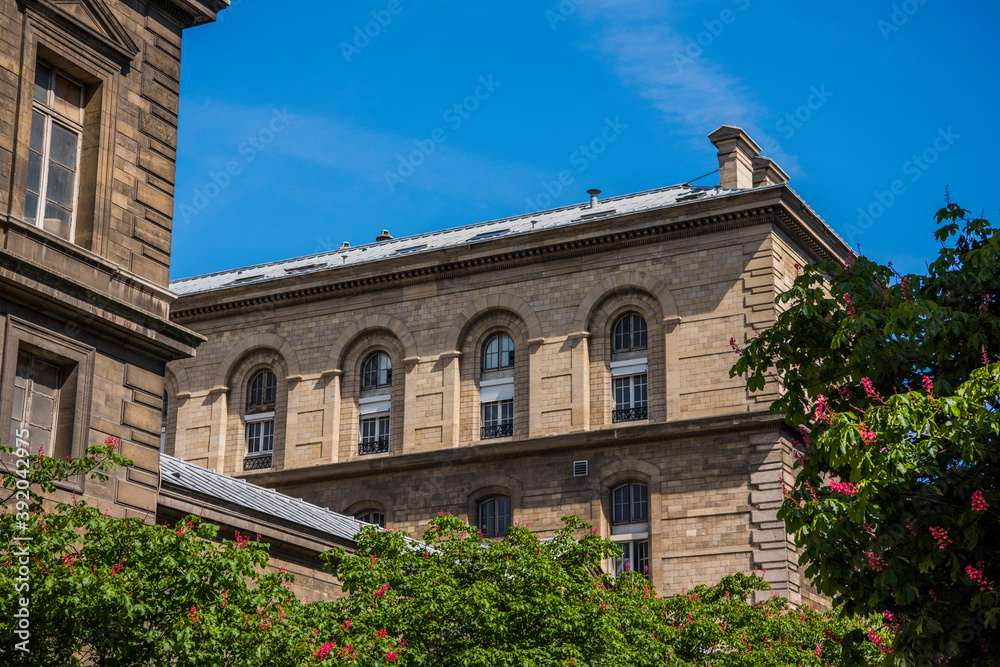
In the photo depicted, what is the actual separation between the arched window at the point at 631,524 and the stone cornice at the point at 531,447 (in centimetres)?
150

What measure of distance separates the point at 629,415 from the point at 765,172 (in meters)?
10.1

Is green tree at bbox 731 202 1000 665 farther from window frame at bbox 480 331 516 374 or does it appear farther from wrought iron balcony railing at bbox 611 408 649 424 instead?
window frame at bbox 480 331 516 374

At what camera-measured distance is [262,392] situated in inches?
2010

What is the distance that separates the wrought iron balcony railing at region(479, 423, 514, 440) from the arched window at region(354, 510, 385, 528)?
14.0 feet

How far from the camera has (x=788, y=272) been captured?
44.8 meters

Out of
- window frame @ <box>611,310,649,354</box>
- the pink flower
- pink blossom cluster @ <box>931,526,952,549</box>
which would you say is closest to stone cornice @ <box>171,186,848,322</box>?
window frame @ <box>611,310,649,354</box>

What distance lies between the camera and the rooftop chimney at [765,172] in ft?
157

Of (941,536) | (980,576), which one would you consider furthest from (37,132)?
(980,576)

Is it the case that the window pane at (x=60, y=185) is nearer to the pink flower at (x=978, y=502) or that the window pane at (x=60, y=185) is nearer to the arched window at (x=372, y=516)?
the pink flower at (x=978, y=502)

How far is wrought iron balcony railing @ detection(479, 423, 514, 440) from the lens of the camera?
46.3 m

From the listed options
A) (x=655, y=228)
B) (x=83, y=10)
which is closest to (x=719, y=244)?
(x=655, y=228)

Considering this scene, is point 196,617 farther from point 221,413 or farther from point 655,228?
point 221,413

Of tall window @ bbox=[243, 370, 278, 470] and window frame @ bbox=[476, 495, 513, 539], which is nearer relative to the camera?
window frame @ bbox=[476, 495, 513, 539]

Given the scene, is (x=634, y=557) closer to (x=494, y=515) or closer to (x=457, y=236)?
(x=494, y=515)
